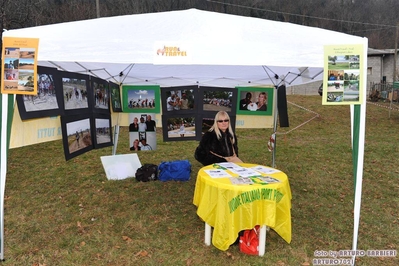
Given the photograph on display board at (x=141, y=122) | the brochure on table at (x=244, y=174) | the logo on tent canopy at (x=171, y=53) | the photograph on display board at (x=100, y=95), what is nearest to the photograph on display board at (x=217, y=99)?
the photograph on display board at (x=141, y=122)

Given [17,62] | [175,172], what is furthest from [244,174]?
[17,62]

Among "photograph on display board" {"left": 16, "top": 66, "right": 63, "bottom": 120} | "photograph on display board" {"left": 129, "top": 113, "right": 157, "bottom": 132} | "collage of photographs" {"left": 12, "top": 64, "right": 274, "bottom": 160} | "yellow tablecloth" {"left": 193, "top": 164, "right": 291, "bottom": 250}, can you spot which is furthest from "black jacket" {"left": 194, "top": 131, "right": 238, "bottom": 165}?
"photograph on display board" {"left": 16, "top": 66, "right": 63, "bottom": 120}

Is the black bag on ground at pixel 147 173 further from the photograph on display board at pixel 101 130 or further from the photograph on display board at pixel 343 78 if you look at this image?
the photograph on display board at pixel 343 78

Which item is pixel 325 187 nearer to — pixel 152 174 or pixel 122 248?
pixel 152 174

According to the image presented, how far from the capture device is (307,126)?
11.9 meters

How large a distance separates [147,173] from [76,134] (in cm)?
186

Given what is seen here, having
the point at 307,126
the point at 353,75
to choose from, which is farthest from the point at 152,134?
the point at 307,126

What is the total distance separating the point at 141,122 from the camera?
5.36m

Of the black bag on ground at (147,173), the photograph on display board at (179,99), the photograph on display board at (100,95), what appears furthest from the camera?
the black bag on ground at (147,173)

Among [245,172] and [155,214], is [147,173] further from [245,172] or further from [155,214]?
[245,172]

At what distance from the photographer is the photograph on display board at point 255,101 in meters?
5.32

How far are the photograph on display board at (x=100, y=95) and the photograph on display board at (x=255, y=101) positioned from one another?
2.29 m

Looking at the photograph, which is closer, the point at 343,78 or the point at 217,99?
the point at 343,78

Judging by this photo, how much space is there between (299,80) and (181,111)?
80.0 inches
